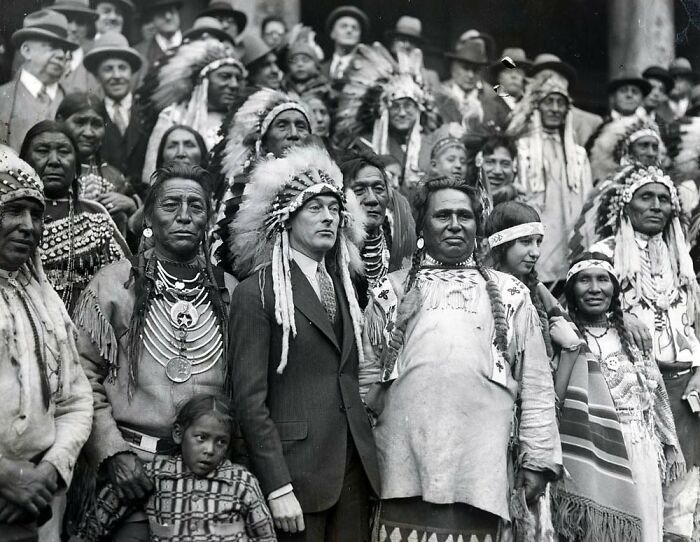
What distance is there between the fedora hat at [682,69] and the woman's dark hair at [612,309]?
7.35 ft

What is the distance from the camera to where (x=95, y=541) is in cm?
421

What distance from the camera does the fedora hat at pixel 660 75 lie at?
733 cm

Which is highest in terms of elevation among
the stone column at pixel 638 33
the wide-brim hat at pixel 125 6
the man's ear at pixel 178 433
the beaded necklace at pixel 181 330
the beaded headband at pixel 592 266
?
the stone column at pixel 638 33

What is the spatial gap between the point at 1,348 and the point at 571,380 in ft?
9.39

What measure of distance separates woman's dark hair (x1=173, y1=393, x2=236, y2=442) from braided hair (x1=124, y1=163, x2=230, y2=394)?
0.74 ft

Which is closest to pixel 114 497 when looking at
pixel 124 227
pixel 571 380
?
pixel 124 227

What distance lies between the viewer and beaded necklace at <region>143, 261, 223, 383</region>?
174 inches

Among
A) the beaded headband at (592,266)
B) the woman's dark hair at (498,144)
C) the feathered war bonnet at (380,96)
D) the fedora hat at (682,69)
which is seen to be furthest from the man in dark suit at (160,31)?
the fedora hat at (682,69)

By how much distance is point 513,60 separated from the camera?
7141 mm

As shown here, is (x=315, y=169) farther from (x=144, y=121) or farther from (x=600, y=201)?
(x=600, y=201)

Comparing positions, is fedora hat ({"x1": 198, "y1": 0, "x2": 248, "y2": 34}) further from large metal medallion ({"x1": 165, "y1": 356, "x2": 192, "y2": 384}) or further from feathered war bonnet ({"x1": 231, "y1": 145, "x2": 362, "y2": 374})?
large metal medallion ({"x1": 165, "y1": 356, "x2": 192, "y2": 384})

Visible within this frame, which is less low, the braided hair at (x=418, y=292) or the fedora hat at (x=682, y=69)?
the fedora hat at (x=682, y=69)

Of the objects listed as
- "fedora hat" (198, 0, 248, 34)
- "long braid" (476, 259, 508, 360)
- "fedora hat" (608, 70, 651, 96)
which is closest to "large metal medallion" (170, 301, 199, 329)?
"long braid" (476, 259, 508, 360)

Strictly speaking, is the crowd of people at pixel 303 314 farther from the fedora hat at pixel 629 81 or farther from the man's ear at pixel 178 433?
the fedora hat at pixel 629 81
